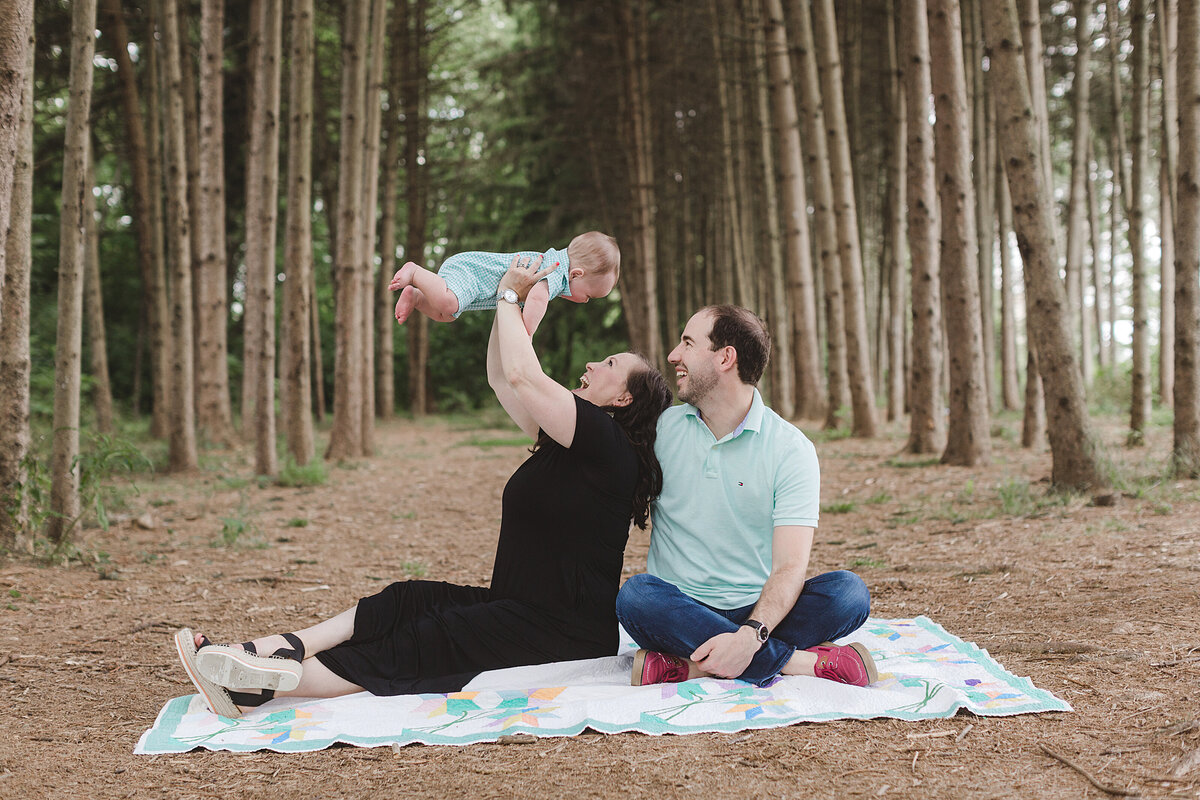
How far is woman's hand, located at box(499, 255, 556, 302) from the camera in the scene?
3686 mm

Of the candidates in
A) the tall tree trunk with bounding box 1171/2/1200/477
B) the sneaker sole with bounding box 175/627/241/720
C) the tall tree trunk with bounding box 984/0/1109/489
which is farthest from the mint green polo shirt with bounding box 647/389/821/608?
the tall tree trunk with bounding box 1171/2/1200/477

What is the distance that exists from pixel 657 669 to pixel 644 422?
932 mm

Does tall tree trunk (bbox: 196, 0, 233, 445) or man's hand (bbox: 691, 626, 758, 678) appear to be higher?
tall tree trunk (bbox: 196, 0, 233, 445)

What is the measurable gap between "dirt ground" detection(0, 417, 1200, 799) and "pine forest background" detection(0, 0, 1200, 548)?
72 centimetres

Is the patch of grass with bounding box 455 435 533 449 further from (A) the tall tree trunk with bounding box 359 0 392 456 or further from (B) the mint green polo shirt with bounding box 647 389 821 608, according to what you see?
(B) the mint green polo shirt with bounding box 647 389 821 608

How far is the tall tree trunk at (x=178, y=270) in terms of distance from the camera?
9922mm

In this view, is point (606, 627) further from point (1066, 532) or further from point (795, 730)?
point (1066, 532)

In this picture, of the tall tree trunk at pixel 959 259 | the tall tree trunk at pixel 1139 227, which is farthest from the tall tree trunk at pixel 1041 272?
the tall tree trunk at pixel 1139 227

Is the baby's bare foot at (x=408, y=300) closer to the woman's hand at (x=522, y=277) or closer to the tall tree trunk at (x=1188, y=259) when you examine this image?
the woman's hand at (x=522, y=277)

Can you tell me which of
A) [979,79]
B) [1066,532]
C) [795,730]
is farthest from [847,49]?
[795,730]

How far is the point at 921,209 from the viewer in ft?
32.6

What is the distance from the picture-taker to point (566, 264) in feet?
12.5

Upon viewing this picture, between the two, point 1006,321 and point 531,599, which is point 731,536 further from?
point 1006,321

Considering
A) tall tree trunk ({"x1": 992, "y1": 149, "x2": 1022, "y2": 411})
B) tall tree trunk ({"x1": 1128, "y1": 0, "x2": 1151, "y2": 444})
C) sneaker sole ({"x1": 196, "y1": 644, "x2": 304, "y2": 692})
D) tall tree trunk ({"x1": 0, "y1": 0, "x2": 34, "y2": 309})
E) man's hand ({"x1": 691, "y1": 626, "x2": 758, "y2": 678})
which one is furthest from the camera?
tall tree trunk ({"x1": 992, "y1": 149, "x2": 1022, "y2": 411})
